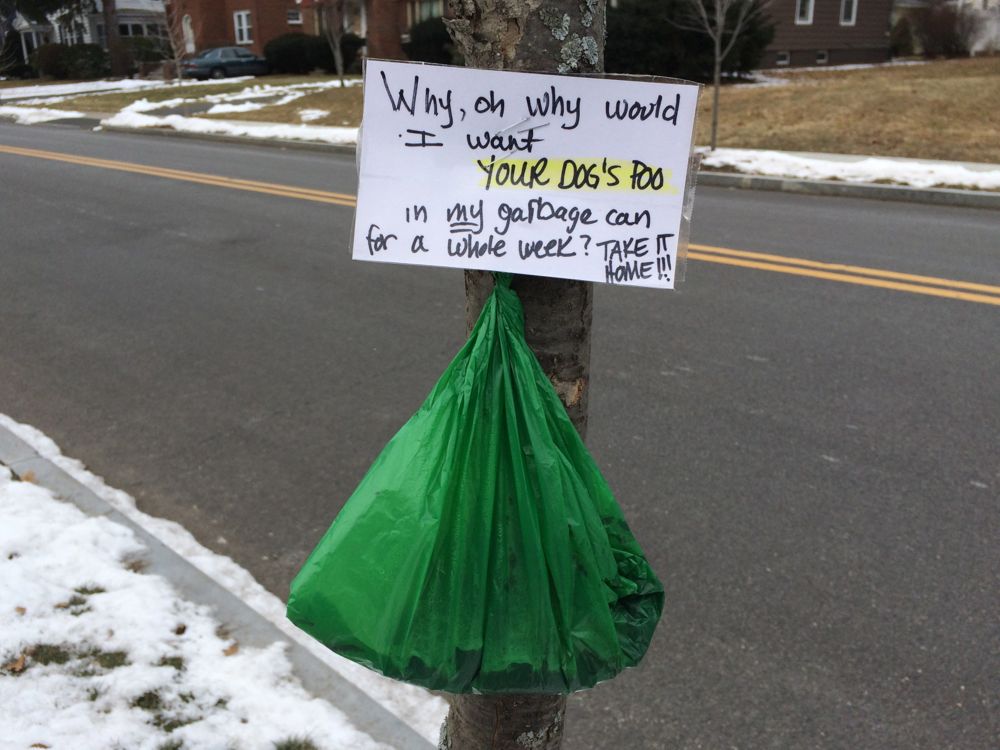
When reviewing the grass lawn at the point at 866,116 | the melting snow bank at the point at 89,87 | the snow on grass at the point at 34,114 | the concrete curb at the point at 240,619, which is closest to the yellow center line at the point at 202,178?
the grass lawn at the point at 866,116

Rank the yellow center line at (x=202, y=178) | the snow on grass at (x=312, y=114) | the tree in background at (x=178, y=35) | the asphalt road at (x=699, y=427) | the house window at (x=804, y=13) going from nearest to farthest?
1. the asphalt road at (x=699, y=427)
2. the yellow center line at (x=202, y=178)
3. the snow on grass at (x=312, y=114)
4. the house window at (x=804, y=13)
5. the tree in background at (x=178, y=35)

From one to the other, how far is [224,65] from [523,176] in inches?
1390

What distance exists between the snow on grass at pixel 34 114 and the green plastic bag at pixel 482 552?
2448 centimetres

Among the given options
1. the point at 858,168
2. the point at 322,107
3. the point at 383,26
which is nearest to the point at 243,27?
the point at 383,26

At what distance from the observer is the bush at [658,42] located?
19.3 m

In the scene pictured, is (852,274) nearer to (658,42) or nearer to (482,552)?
(482,552)

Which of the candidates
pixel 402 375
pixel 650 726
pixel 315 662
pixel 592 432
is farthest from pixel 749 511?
pixel 402 375

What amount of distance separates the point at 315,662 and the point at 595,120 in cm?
190

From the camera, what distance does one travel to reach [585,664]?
138 cm

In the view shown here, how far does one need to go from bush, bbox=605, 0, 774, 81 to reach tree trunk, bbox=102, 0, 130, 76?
26546 mm

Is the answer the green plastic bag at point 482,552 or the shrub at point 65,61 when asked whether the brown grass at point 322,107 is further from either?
→ the shrub at point 65,61

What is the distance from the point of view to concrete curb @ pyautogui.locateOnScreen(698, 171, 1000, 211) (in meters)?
9.66

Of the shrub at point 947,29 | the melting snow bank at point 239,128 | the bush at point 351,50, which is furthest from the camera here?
the bush at point 351,50

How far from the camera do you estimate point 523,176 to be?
4.68ft
